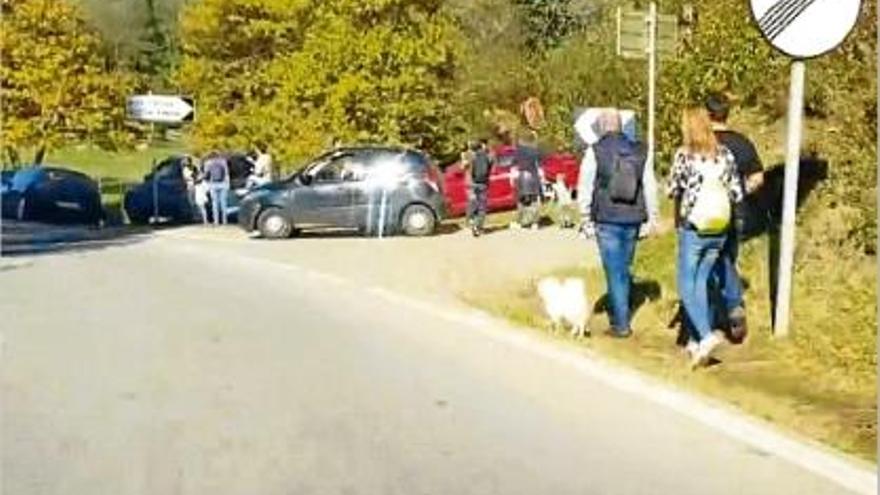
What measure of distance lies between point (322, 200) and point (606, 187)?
1618 centimetres

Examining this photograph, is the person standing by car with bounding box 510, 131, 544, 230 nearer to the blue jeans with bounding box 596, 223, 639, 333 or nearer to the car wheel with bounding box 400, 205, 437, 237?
the car wheel with bounding box 400, 205, 437, 237

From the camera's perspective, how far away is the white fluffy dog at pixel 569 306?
479 inches

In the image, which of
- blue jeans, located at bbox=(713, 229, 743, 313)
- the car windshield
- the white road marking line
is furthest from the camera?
the car windshield

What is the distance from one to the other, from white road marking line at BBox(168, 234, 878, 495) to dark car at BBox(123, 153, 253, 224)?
21766 millimetres

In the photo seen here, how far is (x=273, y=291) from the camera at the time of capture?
1636 centimetres

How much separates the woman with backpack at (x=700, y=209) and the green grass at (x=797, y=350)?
Answer: 0.36 meters

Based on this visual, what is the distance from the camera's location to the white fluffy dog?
1216 centimetres

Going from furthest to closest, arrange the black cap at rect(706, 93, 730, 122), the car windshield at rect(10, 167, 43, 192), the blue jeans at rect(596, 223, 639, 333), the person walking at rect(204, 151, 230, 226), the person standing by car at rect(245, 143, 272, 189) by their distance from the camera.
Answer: the car windshield at rect(10, 167, 43, 192) < the person standing by car at rect(245, 143, 272, 189) < the person walking at rect(204, 151, 230, 226) < the blue jeans at rect(596, 223, 639, 333) < the black cap at rect(706, 93, 730, 122)

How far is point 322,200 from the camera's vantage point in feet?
90.8

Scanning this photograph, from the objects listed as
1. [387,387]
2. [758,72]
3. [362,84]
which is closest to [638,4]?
[758,72]

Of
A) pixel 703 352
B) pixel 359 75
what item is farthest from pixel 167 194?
pixel 703 352

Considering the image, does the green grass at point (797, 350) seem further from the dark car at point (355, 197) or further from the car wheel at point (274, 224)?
the car wheel at point (274, 224)

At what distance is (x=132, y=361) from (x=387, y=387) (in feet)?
6.96

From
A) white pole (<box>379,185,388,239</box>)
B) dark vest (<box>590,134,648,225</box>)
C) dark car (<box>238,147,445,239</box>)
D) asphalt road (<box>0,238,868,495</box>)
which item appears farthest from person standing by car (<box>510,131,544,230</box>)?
dark vest (<box>590,134,648,225</box>)
